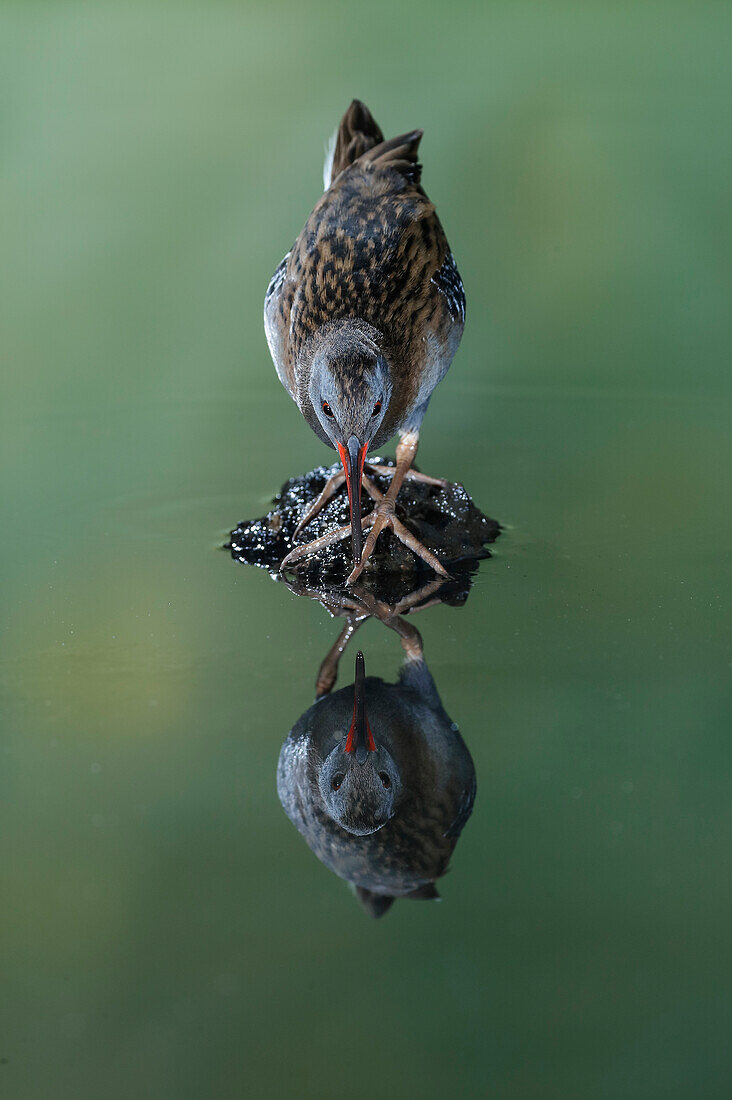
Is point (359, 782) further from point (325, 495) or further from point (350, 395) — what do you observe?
point (325, 495)

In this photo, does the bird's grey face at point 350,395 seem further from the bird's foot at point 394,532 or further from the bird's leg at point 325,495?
the bird's leg at point 325,495

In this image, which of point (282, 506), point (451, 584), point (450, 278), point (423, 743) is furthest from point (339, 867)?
point (450, 278)

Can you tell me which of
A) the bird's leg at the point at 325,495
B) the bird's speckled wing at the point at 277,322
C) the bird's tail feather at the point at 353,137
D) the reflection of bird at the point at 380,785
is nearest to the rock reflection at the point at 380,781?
the reflection of bird at the point at 380,785

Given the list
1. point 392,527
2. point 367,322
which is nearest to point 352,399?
point 367,322

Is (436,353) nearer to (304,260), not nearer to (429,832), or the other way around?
(304,260)

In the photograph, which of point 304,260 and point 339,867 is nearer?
point 339,867

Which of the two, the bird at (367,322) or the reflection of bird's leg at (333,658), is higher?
the bird at (367,322)

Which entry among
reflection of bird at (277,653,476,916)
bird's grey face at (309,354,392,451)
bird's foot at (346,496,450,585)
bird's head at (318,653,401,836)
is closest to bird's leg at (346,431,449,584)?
bird's foot at (346,496,450,585)

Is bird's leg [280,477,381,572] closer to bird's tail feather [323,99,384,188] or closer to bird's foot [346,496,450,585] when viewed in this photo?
bird's foot [346,496,450,585]
